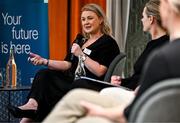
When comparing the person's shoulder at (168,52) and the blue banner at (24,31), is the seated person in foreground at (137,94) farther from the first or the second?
the blue banner at (24,31)

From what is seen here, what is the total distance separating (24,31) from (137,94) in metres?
3.13

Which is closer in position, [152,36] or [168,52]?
[168,52]

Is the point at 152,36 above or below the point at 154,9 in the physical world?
below

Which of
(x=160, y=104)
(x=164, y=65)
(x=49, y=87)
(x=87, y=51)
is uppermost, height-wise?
(x=164, y=65)

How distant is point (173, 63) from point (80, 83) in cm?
180

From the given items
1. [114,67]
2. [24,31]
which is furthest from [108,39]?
[24,31]

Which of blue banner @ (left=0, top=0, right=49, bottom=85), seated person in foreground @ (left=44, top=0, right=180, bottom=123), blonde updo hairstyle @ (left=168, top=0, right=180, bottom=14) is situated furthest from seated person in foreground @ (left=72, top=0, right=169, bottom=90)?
blue banner @ (left=0, top=0, right=49, bottom=85)

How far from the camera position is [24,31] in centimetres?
463

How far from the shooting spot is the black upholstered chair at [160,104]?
149 cm

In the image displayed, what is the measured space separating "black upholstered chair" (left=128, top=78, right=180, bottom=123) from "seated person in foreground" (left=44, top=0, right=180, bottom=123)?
52 mm

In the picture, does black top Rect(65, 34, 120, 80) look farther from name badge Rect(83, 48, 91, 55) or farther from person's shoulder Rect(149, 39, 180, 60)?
person's shoulder Rect(149, 39, 180, 60)

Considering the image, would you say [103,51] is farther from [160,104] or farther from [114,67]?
[160,104]

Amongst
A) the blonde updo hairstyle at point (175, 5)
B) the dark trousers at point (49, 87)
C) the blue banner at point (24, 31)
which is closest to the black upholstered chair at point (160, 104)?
the blonde updo hairstyle at point (175, 5)

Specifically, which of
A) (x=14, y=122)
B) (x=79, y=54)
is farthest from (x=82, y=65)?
(x=14, y=122)
